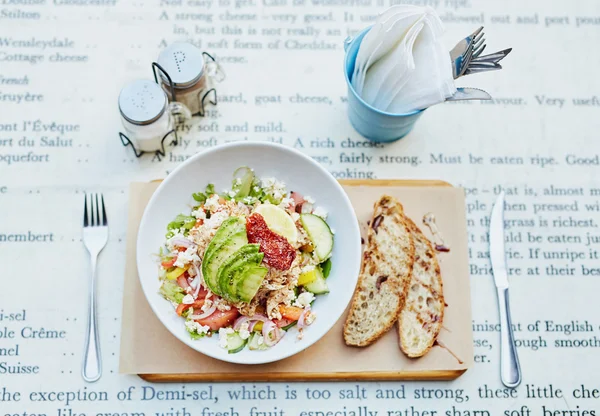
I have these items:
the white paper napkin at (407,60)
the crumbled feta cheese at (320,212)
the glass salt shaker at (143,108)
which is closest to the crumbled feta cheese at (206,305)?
the crumbled feta cheese at (320,212)

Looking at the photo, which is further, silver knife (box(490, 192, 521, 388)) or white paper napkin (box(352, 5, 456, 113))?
silver knife (box(490, 192, 521, 388))

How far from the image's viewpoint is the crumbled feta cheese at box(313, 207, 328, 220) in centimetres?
194

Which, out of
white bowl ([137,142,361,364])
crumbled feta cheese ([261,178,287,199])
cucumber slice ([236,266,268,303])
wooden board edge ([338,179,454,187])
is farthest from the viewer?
wooden board edge ([338,179,454,187])

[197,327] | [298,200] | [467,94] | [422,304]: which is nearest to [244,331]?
[197,327]

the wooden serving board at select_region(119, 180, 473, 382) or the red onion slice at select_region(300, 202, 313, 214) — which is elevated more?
the red onion slice at select_region(300, 202, 313, 214)

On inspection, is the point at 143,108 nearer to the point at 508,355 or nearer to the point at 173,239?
the point at 173,239

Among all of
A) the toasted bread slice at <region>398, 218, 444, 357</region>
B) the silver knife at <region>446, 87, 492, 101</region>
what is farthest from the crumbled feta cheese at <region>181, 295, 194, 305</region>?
the silver knife at <region>446, 87, 492, 101</region>

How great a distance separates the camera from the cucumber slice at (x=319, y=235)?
189cm

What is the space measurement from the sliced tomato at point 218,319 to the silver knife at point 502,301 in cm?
89

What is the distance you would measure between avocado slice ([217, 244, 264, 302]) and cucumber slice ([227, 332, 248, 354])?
0.63 ft

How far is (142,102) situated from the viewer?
6.24ft

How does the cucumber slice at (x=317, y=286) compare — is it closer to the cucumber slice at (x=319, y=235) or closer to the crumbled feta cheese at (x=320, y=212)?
the cucumber slice at (x=319, y=235)

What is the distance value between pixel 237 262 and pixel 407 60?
777 mm

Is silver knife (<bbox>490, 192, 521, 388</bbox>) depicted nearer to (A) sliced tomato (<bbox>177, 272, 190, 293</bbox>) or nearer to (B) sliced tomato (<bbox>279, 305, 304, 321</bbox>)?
(B) sliced tomato (<bbox>279, 305, 304, 321</bbox>)
